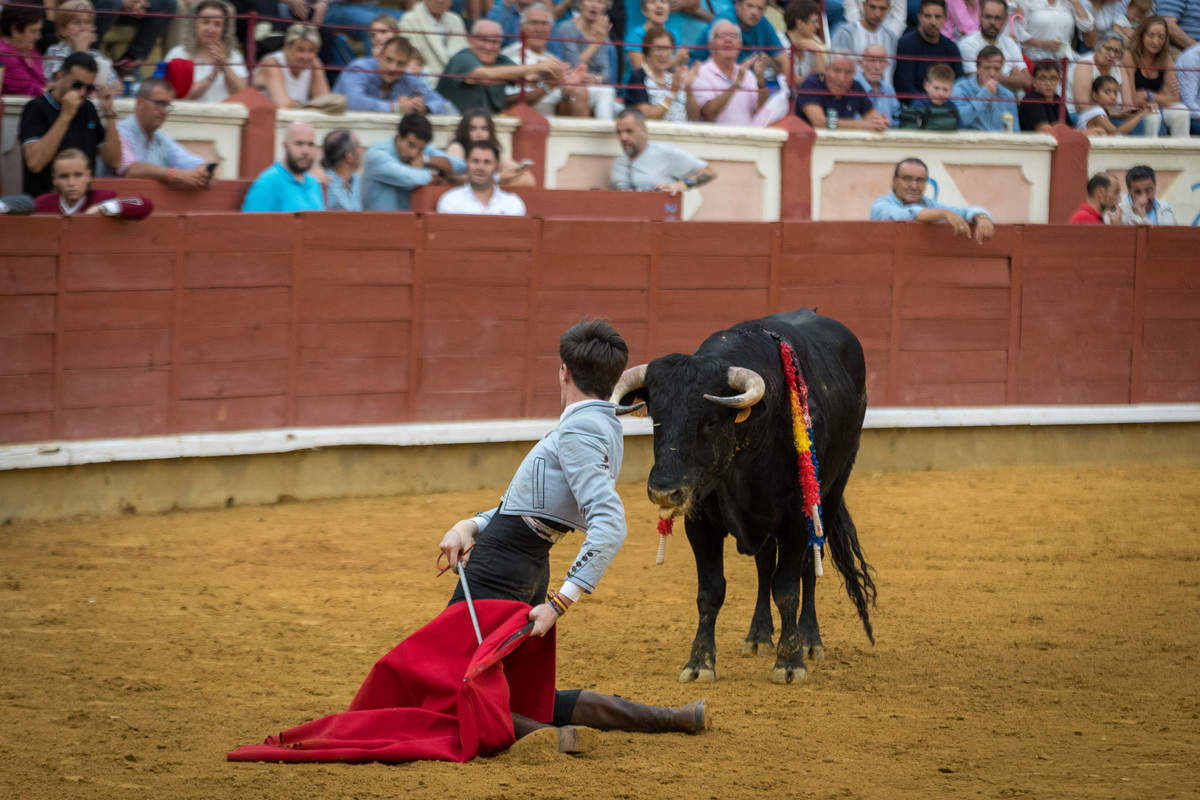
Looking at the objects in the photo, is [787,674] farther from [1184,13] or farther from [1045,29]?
[1184,13]

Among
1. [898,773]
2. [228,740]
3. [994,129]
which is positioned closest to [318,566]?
[228,740]

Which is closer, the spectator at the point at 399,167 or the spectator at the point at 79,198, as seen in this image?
the spectator at the point at 79,198

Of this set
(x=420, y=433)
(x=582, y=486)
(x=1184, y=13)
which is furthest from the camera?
(x=1184, y=13)

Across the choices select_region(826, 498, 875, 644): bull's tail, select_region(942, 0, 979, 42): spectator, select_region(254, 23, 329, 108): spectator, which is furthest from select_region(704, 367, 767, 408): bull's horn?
select_region(942, 0, 979, 42): spectator

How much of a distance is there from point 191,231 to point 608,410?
16.2 feet

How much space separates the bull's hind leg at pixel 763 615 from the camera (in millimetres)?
5805

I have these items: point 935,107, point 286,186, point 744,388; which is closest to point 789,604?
point 744,388

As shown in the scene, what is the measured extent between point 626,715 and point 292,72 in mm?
6563

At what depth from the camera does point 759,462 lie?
214 inches

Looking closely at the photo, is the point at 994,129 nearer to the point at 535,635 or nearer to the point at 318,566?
the point at 318,566

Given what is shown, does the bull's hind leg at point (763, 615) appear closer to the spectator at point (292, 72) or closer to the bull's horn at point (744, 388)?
the bull's horn at point (744, 388)

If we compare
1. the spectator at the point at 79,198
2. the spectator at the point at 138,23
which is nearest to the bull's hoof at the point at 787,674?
the spectator at the point at 79,198

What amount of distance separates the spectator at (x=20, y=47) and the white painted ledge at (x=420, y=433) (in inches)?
84.8

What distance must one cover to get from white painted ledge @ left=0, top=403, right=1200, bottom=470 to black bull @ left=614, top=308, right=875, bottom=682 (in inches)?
135
